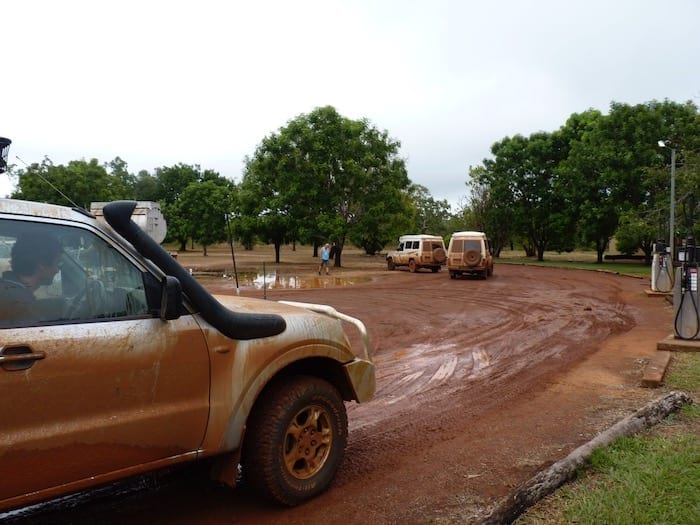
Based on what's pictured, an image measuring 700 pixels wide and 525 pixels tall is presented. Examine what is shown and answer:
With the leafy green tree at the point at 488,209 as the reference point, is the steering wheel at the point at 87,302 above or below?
below

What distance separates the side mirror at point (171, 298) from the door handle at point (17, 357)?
1.98 feet

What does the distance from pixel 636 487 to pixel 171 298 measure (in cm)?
316

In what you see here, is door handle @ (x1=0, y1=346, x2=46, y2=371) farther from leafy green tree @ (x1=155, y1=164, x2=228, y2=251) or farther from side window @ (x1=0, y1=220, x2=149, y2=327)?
leafy green tree @ (x1=155, y1=164, x2=228, y2=251)

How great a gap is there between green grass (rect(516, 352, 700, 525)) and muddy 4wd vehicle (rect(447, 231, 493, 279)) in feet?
71.5

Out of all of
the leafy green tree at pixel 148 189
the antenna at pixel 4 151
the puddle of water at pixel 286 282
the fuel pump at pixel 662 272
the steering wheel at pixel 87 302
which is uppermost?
the leafy green tree at pixel 148 189

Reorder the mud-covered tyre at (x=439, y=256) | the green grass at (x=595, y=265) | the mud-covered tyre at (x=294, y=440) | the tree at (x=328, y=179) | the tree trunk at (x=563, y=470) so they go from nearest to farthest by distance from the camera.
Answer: the tree trunk at (x=563, y=470), the mud-covered tyre at (x=294, y=440), the green grass at (x=595, y=265), the mud-covered tyre at (x=439, y=256), the tree at (x=328, y=179)

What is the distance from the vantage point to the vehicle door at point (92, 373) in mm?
2504

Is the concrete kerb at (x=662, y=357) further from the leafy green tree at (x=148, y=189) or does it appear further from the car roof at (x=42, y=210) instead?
the leafy green tree at (x=148, y=189)

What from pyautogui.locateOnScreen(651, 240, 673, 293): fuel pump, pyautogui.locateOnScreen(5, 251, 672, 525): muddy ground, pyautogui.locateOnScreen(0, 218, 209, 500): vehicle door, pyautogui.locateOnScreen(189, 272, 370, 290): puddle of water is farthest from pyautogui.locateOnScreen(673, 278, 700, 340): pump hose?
pyautogui.locateOnScreen(189, 272, 370, 290): puddle of water

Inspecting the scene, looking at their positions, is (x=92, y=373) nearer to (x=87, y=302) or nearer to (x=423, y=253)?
(x=87, y=302)

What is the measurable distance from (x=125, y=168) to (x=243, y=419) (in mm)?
107130

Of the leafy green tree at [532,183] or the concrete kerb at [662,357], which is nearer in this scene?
the concrete kerb at [662,357]

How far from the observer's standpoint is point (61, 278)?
2.82 meters

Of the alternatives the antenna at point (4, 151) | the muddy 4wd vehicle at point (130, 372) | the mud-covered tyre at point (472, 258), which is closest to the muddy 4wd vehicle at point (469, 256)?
the mud-covered tyre at point (472, 258)
